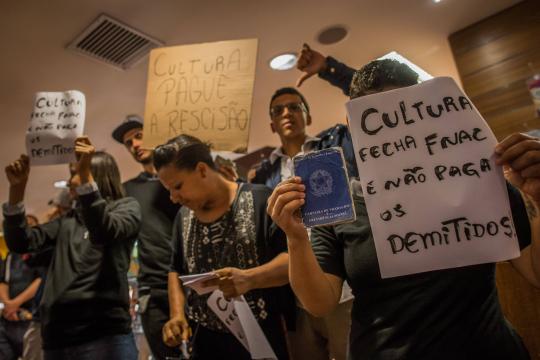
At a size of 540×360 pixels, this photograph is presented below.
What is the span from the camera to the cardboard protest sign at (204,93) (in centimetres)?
150

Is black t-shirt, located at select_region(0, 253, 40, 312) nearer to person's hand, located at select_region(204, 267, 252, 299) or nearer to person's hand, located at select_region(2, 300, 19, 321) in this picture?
person's hand, located at select_region(2, 300, 19, 321)

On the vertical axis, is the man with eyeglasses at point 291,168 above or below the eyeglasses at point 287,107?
below

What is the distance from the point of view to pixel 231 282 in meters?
0.99

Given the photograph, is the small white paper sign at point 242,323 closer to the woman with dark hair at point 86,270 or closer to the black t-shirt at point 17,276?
the woman with dark hair at point 86,270

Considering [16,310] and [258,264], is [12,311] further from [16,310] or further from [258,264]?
[258,264]

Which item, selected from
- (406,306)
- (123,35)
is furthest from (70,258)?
(123,35)

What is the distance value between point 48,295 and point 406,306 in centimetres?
126

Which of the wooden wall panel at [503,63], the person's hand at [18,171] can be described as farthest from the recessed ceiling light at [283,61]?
the person's hand at [18,171]

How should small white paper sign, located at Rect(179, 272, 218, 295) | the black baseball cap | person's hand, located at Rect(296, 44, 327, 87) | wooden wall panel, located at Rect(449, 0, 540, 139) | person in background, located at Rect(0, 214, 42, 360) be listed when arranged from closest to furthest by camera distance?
small white paper sign, located at Rect(179, 272, 218, 295) → person's hand, located at Rect(296, 44, 327, 87) → the black baseball cap → wooden wall panel, located at Rect(449, 0, 540, 139) → person in background, located at Rect(0, 214, 42, 360)

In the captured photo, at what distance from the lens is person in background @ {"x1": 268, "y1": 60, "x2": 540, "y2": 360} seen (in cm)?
63

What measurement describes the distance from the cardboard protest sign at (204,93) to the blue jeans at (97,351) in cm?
72

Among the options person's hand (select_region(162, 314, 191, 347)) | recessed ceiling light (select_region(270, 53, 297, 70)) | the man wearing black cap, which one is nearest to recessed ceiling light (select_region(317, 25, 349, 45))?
recessed ceiling light (select_region(270, 53, 297, 70))

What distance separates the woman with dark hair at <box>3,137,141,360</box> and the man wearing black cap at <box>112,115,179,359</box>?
81 mm

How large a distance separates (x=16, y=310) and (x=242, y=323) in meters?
2.82
